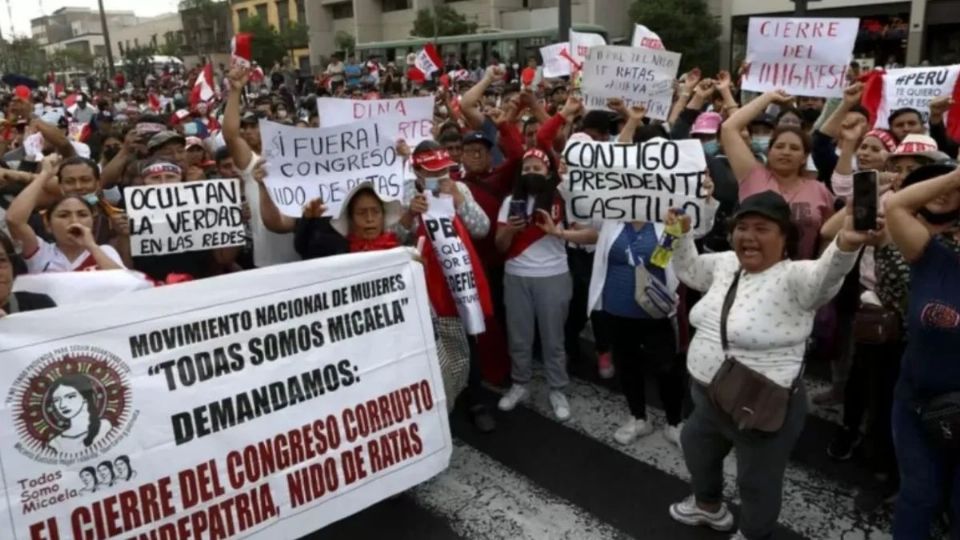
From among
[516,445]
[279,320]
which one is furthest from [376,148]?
[516,445]

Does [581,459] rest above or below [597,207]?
below

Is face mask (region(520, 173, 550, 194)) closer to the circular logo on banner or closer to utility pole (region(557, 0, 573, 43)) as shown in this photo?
the circular logo on banner

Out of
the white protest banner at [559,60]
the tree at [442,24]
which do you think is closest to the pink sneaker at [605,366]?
the white protest banner at [559,60]

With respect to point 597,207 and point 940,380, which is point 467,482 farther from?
point 940,380

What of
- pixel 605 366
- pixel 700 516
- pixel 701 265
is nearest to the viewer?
pixel 701 265

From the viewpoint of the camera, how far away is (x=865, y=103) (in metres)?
6.70

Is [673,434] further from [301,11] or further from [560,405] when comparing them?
[301,11]

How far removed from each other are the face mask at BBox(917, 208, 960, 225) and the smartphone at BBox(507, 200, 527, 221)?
233 cm

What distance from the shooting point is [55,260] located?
13.8ft

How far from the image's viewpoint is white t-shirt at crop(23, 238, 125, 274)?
4105mm

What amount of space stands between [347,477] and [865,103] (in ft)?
18.1

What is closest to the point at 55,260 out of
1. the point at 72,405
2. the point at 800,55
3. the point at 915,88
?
the point at 72,405

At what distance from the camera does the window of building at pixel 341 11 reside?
64.3 metres

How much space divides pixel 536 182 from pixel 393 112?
1250mm
